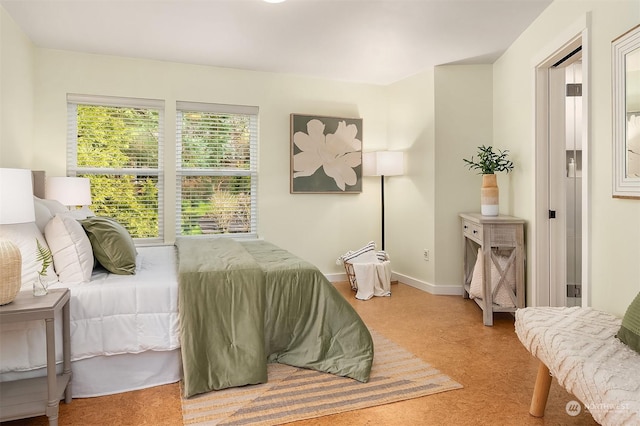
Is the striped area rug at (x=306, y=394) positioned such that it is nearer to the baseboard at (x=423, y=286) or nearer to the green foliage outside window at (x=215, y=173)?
the baseboard at (x=423, y=286)

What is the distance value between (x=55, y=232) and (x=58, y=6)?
6.32 ft

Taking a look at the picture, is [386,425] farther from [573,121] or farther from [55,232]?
[573,121]

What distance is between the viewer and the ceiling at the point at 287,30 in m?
3.16

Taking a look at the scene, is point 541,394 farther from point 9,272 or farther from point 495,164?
point 9,272

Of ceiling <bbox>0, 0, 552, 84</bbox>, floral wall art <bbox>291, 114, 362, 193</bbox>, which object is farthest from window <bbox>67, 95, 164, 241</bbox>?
floral wall art <bbox>291, 114, 362, 193</bbox>

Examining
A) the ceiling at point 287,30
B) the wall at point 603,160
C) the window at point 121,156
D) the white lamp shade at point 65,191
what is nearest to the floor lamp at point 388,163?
the ceiling at point 287,30

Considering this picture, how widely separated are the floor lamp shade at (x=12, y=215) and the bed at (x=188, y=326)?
0.84ft

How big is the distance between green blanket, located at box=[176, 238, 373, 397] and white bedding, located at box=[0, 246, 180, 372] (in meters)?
0.12

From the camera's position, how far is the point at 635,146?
218 centimetres

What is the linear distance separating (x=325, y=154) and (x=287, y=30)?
5.71 ft

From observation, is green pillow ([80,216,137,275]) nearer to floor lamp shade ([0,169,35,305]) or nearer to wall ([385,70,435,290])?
floor lamp shade ([0,169,35,305])

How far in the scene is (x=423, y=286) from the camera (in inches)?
189

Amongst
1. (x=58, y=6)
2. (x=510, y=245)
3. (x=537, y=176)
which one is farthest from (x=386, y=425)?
(x=58, y=6)

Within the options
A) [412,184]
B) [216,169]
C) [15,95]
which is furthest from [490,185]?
[15,95]
